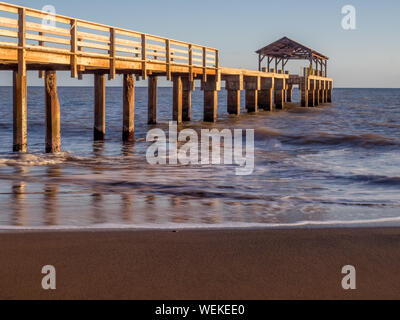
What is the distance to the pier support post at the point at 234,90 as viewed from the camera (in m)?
27.7

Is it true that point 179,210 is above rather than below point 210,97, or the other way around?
below

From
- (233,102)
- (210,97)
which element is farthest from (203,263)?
(233,102)

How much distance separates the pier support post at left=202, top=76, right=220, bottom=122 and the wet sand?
18.7m

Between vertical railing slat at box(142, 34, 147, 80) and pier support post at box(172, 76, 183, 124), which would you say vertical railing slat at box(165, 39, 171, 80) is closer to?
vertical railing slat at box(142, 34, 147, 80)

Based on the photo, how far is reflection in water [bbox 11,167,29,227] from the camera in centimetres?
671

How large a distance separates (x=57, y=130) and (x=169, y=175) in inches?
173

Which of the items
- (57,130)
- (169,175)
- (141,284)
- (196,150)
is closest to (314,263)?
(141,284)

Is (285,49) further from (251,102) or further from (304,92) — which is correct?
(251,102)

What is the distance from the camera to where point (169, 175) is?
1159cm

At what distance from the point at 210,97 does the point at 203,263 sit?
2121 centimetres

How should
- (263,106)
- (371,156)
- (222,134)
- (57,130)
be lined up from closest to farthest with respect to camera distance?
(57,130), (371,156), (222,134), (263,106)

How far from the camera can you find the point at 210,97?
25.7 metres

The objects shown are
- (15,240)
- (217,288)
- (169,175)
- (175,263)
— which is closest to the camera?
(217,288)
